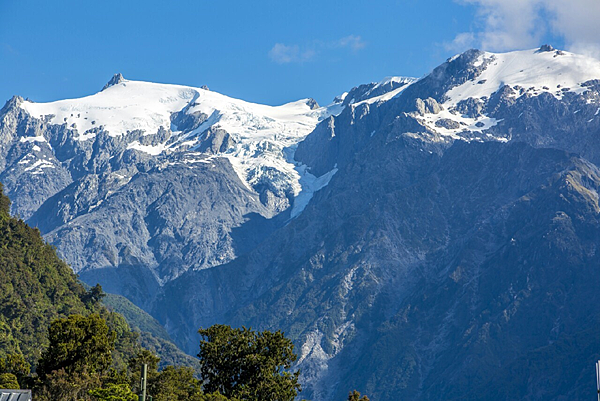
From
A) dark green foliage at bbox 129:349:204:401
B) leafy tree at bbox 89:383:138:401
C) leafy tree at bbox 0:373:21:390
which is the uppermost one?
dark green foliage at bbox 129:349:204:401

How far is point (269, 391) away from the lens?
12756cm

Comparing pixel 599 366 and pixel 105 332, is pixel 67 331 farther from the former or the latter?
pixel 599 366

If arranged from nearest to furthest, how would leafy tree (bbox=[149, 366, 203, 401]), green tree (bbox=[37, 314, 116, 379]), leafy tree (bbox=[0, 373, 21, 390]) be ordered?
1. leafy tree (bbox=[0, 373, 21, 390])
2. leafy tree (bbox=[149, 366, 203, 401])
3. green tree (bbox=[37, 314, 116, 379])

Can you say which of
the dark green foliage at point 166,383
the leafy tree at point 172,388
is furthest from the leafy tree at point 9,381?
the leafy tree at point 172,388

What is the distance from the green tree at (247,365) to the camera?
5039 inches

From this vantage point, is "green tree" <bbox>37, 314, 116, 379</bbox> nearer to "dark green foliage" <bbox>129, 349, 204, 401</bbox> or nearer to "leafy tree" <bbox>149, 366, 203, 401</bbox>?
"dark green foliage" <bbox>129, 349, 204, 401</bbox>

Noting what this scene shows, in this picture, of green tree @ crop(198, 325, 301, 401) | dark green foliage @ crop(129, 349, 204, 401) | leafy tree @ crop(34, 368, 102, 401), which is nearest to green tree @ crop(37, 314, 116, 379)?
leafy tree @ crop(34, 368, 102, 401)

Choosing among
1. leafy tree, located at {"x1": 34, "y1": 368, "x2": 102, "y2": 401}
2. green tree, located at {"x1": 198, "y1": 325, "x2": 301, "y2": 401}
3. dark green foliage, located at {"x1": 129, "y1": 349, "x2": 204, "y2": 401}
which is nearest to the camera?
leafy tree, located at {"x1": 34, "y1": 368, "x2": 102, "y2": 401}

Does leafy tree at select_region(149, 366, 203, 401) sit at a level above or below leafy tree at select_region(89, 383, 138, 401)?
above

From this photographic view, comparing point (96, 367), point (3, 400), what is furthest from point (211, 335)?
point (3, 400)

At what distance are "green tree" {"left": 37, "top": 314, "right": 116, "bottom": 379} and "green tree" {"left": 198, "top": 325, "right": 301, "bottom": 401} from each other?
531 inches

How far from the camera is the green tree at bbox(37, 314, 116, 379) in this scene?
123 metres

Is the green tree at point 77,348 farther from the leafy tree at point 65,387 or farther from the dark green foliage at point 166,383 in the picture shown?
the dark green foliage at point 166,383

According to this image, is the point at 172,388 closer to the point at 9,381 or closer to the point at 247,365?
the point at 247,365
